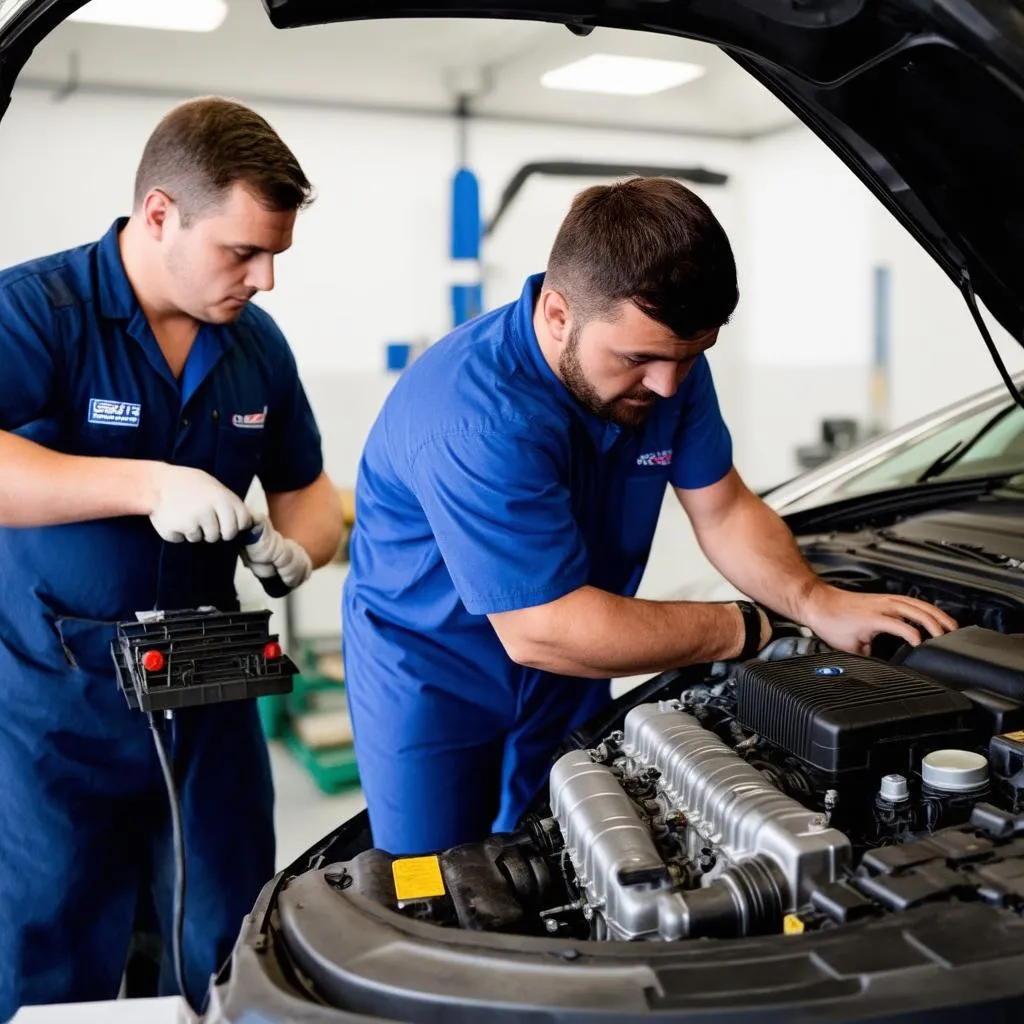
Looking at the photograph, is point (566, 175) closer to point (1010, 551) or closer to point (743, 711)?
point (1010, 551)

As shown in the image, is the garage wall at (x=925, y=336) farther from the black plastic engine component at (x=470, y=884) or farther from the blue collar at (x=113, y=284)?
the black plastic engine component at (x=470, y=884)

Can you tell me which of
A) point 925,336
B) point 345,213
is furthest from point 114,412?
point 925,336

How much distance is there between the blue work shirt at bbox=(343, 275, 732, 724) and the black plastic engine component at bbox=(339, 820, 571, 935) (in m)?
0.36

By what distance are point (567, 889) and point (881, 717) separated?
366mm

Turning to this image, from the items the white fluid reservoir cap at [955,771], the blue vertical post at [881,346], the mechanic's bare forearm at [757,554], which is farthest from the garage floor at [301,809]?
the blue vertical post at [881,346]

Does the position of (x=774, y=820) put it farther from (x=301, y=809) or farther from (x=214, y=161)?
(x=301, y=809)

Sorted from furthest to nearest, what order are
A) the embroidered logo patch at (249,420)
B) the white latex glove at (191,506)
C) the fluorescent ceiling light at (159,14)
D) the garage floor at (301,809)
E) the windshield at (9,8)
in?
the fluorescent ceiling light at (159,14), the garage floor at (301,809), the embroidered logo patch at (249,420), the white latex glove at (191,506), the windshield at (9,8)

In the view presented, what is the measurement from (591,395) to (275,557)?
23.1 inches

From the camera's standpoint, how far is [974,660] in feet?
4.29

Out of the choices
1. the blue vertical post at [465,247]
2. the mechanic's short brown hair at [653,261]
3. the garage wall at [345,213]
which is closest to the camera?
the mechanic's short brown hair at [653,261]

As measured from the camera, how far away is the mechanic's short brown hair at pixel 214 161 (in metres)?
1.57

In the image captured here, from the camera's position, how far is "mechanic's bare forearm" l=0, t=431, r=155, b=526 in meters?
1.52

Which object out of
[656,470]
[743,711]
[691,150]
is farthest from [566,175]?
[743,711]

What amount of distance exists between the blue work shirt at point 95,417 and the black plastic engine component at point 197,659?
119mm
